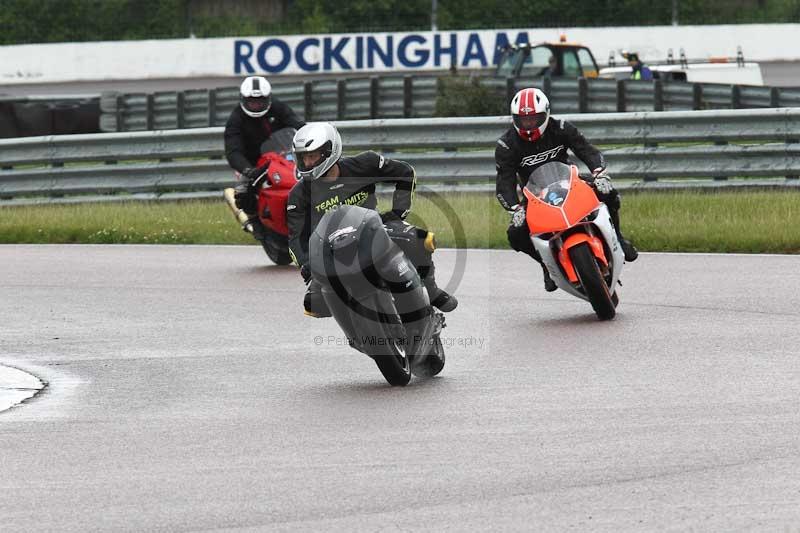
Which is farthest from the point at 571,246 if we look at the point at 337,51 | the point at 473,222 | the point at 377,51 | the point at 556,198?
the point at 377,51

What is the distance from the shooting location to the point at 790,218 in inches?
592

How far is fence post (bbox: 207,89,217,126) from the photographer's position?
27.9 meters

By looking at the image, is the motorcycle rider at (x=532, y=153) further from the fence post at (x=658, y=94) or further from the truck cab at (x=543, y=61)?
the truck cab at (x=543, y=61)

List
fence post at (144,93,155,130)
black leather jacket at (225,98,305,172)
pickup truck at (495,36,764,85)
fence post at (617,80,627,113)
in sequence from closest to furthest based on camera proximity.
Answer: black leather jacket at (225,98,305,172), fence post at (617,80,627,113), fence post at (144,93,155,130), pickup truck at (495,36,764,85)

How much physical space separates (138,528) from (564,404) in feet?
8.96

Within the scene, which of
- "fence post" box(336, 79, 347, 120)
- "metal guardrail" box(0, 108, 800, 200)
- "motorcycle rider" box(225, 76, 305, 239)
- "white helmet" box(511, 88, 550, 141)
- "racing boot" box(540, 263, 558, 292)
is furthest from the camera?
"fence post" box(336, 79, 347, 120)

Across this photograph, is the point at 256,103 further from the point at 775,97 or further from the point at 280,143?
the point at 775,97

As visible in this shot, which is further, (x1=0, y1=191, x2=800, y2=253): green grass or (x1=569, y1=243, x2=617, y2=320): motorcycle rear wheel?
(x1=0, y1=191, x2=800, y2=253): green grass

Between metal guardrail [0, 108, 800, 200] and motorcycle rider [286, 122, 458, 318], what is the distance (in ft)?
30.3

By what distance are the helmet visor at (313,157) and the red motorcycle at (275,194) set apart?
16.7 feet

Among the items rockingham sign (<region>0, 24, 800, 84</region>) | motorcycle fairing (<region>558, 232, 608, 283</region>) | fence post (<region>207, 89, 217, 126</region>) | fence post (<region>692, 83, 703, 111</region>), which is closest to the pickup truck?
fence post (<region>692, 83, 703, 111</region>)

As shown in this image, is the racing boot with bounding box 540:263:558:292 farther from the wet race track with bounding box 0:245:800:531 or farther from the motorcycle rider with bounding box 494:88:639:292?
the wet race track with bounding box 0:245:800:531

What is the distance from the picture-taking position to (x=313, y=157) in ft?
27.3

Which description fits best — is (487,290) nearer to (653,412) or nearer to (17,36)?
(653,412)
